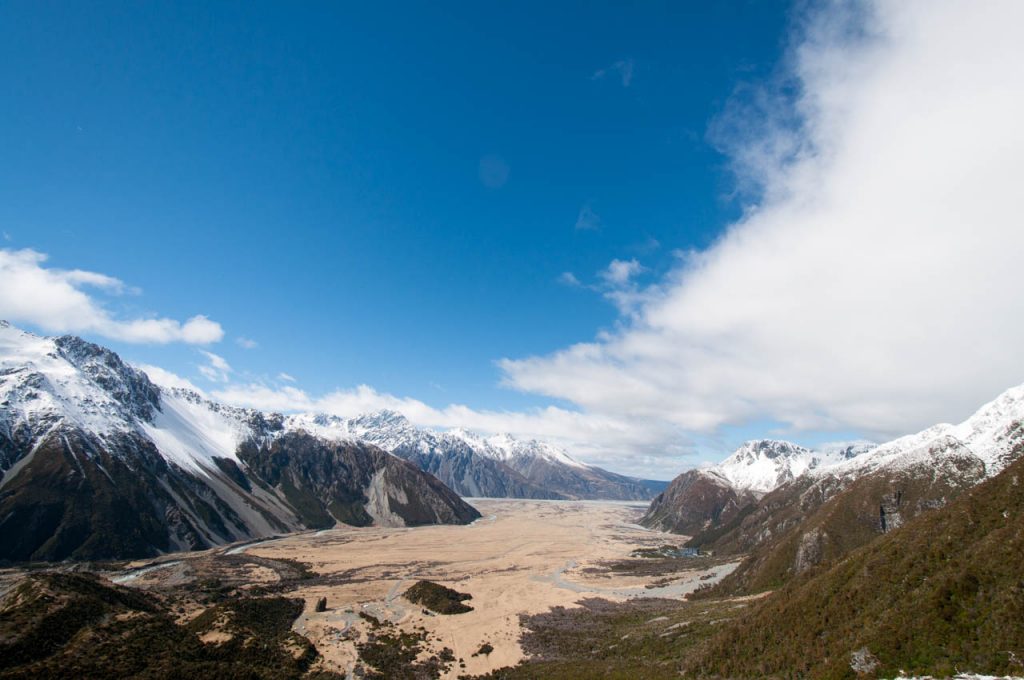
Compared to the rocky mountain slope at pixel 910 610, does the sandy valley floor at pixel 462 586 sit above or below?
below

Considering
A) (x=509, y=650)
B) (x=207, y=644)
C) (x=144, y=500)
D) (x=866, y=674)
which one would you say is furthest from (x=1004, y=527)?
(x=144, y=500)

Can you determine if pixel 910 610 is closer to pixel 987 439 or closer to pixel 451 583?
pixel 451 583

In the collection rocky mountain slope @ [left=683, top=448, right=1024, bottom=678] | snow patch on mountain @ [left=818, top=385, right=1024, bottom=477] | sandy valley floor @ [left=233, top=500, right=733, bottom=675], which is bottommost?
sandy valley floor @ [left=233, top=500, right=733, bottom=675]

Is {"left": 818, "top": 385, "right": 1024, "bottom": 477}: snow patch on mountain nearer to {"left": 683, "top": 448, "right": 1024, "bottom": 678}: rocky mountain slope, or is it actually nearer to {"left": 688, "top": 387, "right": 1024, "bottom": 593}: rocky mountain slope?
{"left": 688, "top": 387, "right": 1024, "bottom": 593}: rocky mountain slope

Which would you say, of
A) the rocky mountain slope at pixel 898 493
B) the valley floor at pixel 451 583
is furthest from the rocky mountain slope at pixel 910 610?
the rocky mountain slope at pixel 898 493

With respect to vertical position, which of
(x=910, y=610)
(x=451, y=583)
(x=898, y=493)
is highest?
(x=898, y=493)

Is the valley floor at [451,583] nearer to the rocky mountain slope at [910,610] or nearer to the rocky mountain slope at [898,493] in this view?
the rocky mountain slope at [898,493]

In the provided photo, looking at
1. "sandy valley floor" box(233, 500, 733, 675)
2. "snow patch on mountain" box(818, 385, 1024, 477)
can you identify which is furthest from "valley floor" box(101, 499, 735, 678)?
"snow patch on mountain" box(818, 385, 1024, 477)

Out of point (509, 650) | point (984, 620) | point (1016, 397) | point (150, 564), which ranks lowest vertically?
point (150, 564)

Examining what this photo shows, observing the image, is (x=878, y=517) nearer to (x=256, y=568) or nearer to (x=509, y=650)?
(x=509, y=650)

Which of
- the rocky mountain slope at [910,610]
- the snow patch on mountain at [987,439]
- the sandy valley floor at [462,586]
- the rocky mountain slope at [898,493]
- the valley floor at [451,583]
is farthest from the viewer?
the snow patch on mountain at [987,439]

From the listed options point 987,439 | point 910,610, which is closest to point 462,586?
point 910,610
